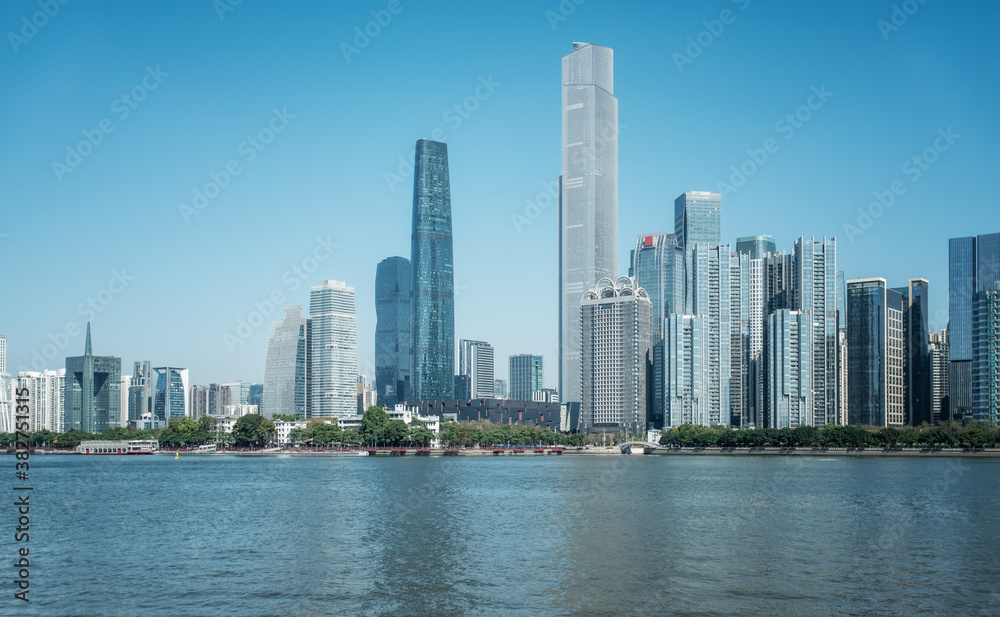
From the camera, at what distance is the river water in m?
42.6

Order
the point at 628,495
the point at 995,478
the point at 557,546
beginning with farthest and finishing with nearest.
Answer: the point at 995,478 → the point at 628,495 → the point at 557,546

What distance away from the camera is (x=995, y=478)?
123 metres

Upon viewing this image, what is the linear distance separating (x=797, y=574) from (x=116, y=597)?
34.2 metres

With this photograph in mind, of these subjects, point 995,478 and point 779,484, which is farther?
point 995,478

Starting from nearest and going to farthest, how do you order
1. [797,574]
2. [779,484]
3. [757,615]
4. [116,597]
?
[757,615], [116,597], [797,574], [779,484]

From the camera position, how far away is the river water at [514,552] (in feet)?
140

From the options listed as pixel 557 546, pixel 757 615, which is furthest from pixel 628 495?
pixel 757 615

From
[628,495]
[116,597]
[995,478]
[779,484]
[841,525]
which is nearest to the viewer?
[116,597]

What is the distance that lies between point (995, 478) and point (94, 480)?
4822 inches

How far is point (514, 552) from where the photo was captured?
184 ft

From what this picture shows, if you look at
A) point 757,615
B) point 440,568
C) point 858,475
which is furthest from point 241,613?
point 858,475

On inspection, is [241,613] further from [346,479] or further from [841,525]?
[346,479]

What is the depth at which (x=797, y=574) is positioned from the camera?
160 ft

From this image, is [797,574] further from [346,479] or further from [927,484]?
[346,479]
